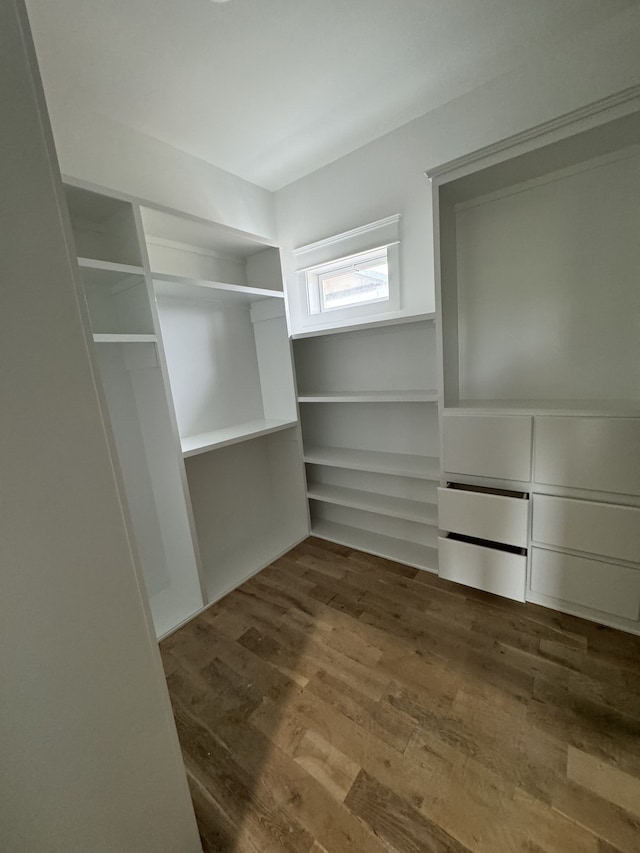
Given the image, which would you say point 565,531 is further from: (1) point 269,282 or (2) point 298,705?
(1) point 269,282

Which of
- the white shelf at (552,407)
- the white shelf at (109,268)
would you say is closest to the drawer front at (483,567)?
the white shelf at (552,407)

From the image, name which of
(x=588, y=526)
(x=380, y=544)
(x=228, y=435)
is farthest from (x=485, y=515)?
(x=228, y=435)

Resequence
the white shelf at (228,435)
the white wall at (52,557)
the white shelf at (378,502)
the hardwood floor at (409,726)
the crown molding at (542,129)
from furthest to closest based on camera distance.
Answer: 1. the white shelf at (378,502)
2. the white shelf at (228,435)
3. the crown molding at (542,129)
4. the hardwood floor at (409,726)
5. the white wall at (52,557)

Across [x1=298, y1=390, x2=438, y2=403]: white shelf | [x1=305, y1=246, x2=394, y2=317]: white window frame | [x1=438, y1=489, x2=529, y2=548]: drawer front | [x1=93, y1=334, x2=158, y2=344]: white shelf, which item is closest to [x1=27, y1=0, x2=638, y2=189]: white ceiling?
[x1=305, y1=246, x2=394, y2=317]: white window frame

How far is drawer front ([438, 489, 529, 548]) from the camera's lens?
5.49ft

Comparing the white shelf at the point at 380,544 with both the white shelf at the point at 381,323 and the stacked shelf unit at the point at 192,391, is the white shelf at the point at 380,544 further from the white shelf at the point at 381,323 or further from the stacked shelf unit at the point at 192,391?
the white shelf at the point at 381,323

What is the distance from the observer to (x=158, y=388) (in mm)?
1733

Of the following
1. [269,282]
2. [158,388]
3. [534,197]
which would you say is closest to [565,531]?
[534,197]

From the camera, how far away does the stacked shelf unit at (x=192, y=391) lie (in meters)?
1.67

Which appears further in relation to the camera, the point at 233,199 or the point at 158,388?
the point at 233,199

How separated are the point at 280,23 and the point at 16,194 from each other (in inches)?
59.7

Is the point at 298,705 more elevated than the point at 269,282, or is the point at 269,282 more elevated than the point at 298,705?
the point at 269,282

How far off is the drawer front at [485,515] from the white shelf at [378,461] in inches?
6.7

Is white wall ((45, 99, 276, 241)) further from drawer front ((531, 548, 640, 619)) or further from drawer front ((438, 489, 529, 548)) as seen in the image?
drawer front ((531, 548, 640, 619))
